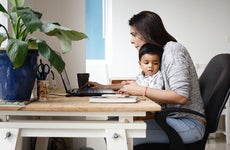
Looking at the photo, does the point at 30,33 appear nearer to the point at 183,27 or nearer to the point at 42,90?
the point at 42,90

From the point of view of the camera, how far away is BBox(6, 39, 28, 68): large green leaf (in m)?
1.13

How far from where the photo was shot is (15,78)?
49.9 inches

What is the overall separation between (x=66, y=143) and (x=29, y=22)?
137 cm

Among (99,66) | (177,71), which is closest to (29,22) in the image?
(177,71)

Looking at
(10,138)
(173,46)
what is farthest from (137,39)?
(10,138)

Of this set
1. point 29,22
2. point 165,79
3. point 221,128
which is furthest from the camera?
point 221,128

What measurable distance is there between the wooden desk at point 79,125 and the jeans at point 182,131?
1.02ft

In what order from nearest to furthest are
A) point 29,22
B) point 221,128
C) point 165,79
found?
point 29,22
point 165,79
point 221,128

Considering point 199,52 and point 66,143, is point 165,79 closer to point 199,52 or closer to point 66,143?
point 66,143

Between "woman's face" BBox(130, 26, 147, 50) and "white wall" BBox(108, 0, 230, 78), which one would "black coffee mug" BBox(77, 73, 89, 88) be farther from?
"white wall" BBox(108, 0, 230, 78)

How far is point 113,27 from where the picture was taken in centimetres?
409

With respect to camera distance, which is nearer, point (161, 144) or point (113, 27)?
point (161, 144)

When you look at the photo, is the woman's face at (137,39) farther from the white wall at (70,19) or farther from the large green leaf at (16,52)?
the large green leaf at (16,52)

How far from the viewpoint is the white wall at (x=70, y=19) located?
2.23m
